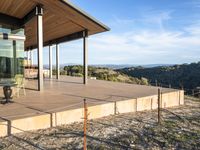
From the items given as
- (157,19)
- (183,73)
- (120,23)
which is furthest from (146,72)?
(120,23)

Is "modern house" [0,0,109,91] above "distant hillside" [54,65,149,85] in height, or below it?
above

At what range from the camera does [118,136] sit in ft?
21.4

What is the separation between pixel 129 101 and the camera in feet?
31.2

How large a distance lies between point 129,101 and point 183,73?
56654 millimetres

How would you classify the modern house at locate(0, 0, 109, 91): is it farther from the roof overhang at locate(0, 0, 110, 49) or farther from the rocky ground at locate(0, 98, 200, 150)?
the rocky ground at locate(0, 98, 200, 150)

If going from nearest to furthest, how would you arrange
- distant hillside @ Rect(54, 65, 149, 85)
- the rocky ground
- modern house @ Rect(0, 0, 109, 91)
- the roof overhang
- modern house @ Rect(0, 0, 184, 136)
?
the rocky ground, modern house @ Rect(0, 0, 184, 136), the roof overhang, modern house @ Rect(0, 0, 109, 91), distant hillside @ Rect(54, 65, 149, 85)

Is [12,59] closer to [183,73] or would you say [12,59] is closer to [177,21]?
[177,21]

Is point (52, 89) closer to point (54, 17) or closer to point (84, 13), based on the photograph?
point (54, 17)

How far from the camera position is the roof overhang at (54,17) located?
11.9m

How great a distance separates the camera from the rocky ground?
5926 mm

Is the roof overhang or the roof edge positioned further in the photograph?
the roof overhang

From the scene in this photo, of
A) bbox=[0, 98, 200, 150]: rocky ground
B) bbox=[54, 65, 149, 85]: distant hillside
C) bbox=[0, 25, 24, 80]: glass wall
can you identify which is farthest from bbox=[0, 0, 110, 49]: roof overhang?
bbox=[54, 65, 149, 85]: distant hillside

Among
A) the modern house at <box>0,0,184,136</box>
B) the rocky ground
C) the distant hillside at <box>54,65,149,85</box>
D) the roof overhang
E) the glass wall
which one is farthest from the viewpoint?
the distant hillside at <box>54,65,149,85</box>

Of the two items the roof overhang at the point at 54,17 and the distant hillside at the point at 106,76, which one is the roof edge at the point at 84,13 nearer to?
the roof overhang at the point at 54,17
